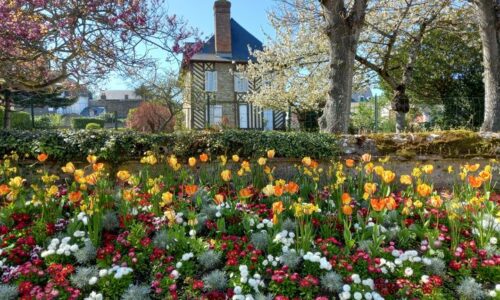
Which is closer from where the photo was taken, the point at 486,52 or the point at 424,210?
the point at 424,210

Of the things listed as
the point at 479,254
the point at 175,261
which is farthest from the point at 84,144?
the point at 479,254

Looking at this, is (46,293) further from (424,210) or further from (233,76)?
(233,76)

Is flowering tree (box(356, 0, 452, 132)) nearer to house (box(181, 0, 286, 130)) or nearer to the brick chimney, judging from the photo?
house (box(181, 0, 286, 130))

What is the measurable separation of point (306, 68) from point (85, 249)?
40.0ft

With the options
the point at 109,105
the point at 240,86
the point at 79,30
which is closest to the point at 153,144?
the point at 79,30

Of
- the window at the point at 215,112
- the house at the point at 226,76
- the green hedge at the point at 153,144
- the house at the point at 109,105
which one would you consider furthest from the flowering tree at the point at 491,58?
the house at the point at 109,105

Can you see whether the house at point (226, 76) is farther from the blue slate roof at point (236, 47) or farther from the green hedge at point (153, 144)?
→ the green hedge at point (153, 144)

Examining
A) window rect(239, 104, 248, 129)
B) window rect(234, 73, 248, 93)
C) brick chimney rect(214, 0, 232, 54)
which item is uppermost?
brick chimney rect(214, 0, 232, 54)

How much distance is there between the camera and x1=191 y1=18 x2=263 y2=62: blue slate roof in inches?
947

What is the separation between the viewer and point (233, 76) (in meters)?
25.4

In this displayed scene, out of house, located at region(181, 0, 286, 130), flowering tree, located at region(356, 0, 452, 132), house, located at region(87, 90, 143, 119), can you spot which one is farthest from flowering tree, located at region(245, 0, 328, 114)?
house, located at region(87, 90, 143, 119)

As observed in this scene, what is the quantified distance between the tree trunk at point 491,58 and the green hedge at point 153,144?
4435 millimetres

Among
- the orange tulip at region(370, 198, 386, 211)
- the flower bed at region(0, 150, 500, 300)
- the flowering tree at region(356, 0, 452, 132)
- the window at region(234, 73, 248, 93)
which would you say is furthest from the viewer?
the window at region(234, 73, 248, 93)

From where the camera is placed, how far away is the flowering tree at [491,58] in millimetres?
7508
